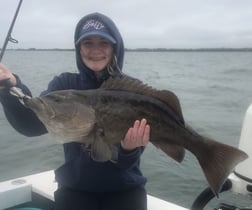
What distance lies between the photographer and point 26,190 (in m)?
4.75

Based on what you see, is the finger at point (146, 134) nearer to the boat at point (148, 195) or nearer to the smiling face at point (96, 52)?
the smiling face at point (96, 52)

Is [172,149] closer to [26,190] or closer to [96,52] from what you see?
[96,52]

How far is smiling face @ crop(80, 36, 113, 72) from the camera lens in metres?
3.49

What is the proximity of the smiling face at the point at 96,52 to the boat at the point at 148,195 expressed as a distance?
1.66 m

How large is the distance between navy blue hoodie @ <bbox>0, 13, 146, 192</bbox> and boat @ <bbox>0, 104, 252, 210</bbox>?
0.92m

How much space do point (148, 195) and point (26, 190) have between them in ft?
4.67

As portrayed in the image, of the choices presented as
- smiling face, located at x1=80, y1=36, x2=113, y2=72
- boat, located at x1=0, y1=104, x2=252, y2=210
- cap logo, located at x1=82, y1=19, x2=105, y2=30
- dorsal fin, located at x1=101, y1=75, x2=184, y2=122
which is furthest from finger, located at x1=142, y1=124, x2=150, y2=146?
boat, located at x1=0, y1=104, x2=252, y2=210

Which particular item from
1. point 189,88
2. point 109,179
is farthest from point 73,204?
point 189,88

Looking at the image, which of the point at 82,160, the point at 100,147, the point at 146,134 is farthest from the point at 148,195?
the point at 100,147

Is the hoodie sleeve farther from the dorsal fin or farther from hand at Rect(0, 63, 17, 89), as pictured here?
the dorsal fin

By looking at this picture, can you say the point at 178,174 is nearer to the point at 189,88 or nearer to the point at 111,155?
the point at 111,155

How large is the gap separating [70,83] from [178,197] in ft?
17.5

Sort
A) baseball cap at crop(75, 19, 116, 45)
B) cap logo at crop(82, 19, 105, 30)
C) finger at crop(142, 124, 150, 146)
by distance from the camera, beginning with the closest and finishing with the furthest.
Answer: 1. finger at crop(142, 124, 150, 146)
2. baseball cap at crop(75, 19, 116, 45)
3. cap logo at crop(82, 19, 105, 30)

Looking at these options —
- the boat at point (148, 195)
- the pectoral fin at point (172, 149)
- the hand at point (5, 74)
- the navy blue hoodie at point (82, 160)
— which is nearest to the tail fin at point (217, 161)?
the pectoral fin at point (172, 149)
